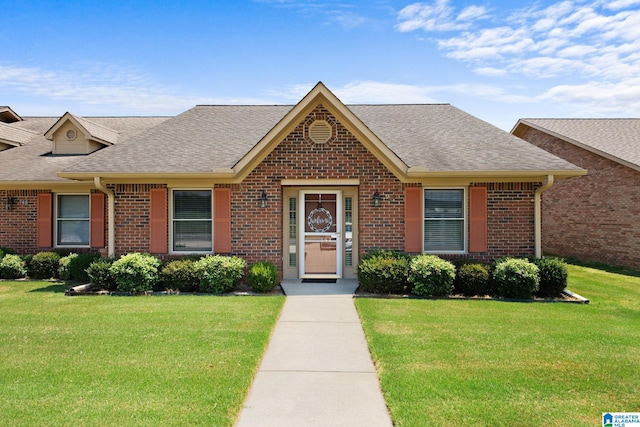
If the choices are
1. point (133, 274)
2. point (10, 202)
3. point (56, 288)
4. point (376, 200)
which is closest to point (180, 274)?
point (133, 274)

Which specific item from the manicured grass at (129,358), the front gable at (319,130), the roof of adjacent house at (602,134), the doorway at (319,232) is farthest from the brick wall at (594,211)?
the manicured grass at (129,358)

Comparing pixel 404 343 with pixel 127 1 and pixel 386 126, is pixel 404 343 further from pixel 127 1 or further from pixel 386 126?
pixel 127 1

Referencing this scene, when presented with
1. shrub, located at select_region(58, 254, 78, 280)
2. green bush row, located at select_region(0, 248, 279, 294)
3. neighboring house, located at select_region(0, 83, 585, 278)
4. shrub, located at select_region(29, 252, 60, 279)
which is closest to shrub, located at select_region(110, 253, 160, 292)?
green bush row, located at select_region(0, 248, 279, 294)

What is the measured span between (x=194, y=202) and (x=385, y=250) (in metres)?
5.20

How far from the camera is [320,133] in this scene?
11484mm

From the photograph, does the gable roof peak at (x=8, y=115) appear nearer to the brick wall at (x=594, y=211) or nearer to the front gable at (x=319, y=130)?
the front gable at (x=319, y=130)

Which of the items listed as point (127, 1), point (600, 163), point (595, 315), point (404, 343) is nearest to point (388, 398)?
point (404, 343)

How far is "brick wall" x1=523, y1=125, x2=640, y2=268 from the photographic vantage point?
52.2ft

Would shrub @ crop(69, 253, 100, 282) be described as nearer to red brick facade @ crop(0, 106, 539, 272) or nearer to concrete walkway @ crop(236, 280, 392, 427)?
red brick facade @ crop(0, 106, 539, 272)

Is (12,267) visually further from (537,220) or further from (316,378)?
(537,220)

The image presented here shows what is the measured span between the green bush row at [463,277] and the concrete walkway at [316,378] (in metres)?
1.68

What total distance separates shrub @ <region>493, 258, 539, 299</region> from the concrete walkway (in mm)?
3754

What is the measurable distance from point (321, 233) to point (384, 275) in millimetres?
2568

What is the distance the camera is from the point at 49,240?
44.2 feet
